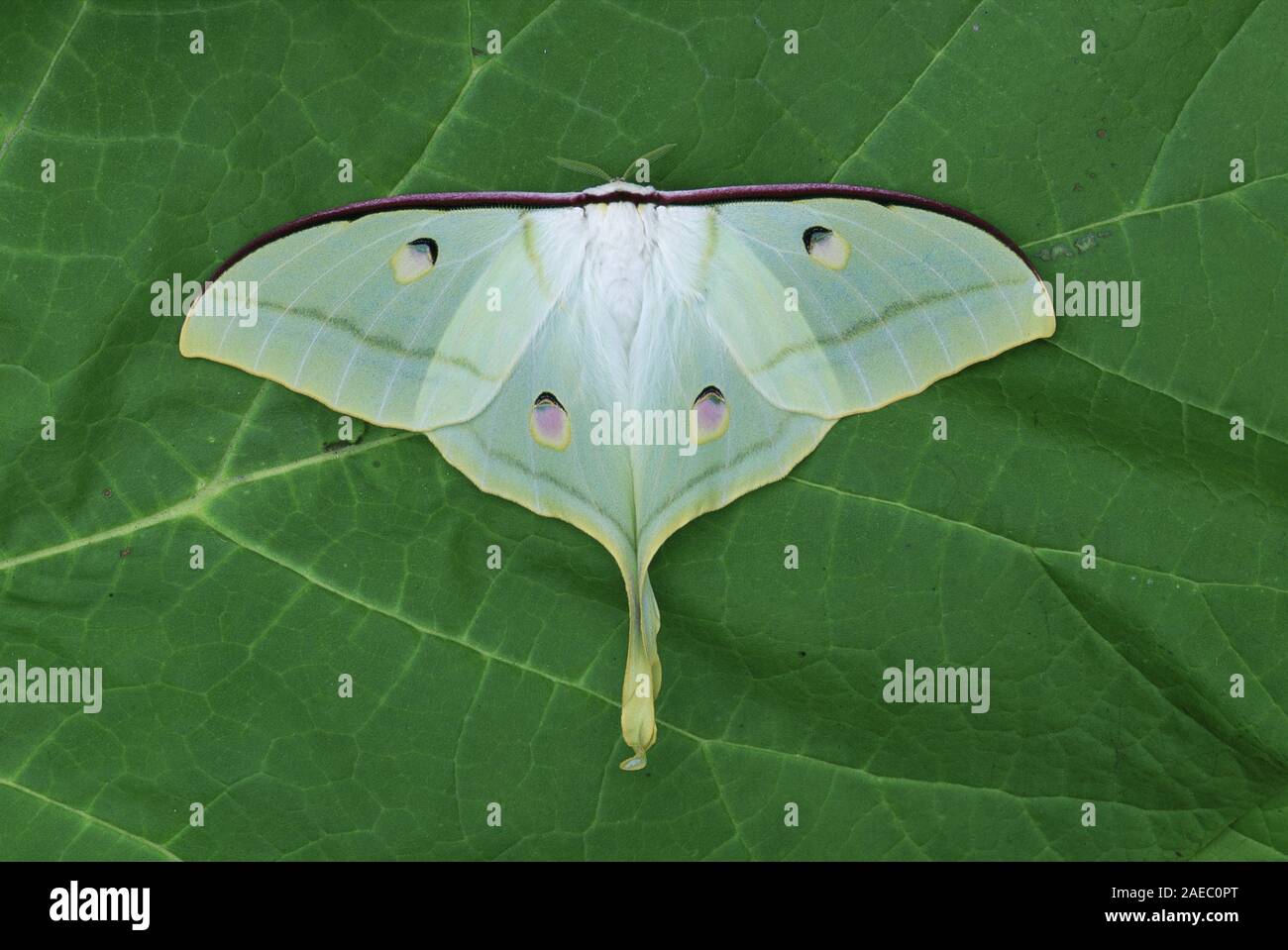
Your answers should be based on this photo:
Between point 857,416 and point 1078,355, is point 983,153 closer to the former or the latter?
point 1078,355

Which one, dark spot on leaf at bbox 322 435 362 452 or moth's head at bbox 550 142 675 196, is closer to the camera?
moth's head at bbox 550 142 675 196

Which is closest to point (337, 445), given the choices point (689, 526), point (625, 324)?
point (625, 324)

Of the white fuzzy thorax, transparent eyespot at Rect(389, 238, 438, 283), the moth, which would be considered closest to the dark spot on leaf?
the moth

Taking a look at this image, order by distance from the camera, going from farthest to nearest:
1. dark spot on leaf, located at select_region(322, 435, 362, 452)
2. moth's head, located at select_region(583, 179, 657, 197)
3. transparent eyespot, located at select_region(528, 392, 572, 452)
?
dark spot on leaf, located at select_region(322, 435, 362, 452)
transparent eyespot, located at select_region(528, 392, 572, 452)
moth's head, located at select_region(583, 179, 657, 197)

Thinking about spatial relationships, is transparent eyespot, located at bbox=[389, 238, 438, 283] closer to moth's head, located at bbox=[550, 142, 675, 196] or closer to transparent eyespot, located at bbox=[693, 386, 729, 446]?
moth's head, located at bbox=[550, 142, 675, 196]

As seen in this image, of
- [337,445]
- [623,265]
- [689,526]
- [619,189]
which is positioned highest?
[619,189]

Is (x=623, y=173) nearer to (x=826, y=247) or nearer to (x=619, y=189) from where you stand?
(x=619, y=189)
